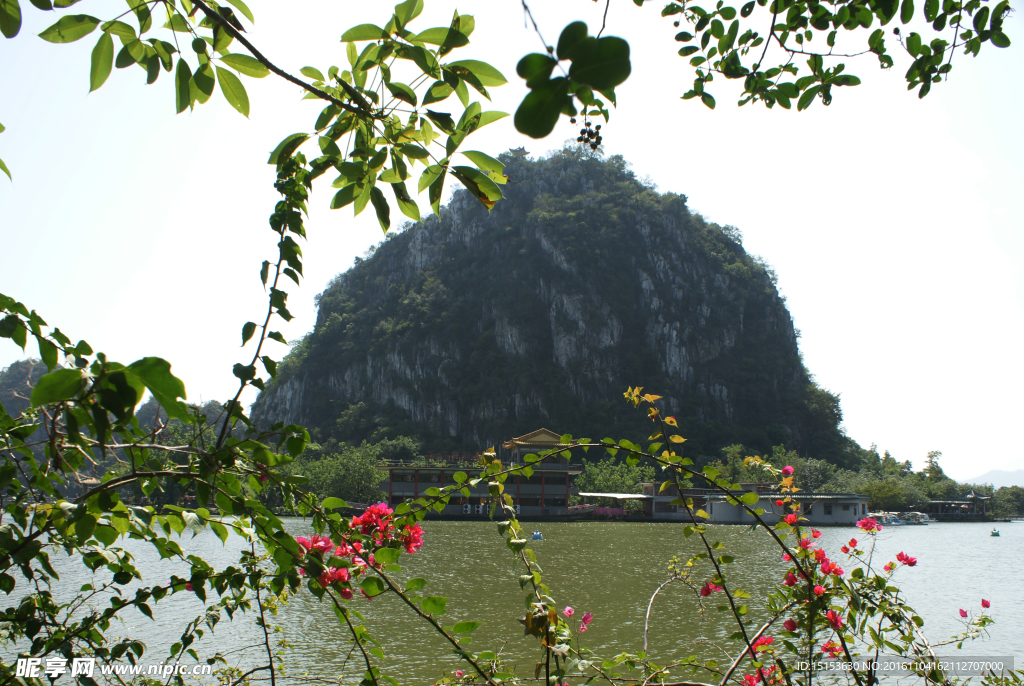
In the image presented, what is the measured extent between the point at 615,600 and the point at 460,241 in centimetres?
6221

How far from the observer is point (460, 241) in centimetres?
6938

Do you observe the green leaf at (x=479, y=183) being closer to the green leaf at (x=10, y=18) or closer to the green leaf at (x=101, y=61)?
the green leaf at (x=101, y=61)

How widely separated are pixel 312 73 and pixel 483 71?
0.32 metres

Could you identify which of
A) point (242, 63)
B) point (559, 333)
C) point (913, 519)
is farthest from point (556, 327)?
point (242, 63)

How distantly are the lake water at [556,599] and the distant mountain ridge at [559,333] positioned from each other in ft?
115

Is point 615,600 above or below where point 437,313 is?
below

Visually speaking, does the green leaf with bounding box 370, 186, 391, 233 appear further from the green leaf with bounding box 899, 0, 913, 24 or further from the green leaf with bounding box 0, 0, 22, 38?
the green leaf with bounding box 899, 0, 913, 24

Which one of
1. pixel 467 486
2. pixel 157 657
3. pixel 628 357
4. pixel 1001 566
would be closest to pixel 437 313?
pixel 628 357

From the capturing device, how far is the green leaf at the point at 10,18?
771 mm

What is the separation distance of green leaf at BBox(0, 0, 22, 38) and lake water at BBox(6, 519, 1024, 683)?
135 centimetres

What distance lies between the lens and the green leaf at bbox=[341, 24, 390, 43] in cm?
81

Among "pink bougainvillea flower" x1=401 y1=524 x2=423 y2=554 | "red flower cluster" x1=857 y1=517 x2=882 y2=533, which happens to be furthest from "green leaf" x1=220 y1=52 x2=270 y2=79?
"red flower cluster" x1=857 y1=517 x2=882 y2=533

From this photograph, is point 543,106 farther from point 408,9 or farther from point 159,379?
point 408,9

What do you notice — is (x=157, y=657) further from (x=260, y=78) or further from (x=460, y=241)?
(x=460, y=241)
